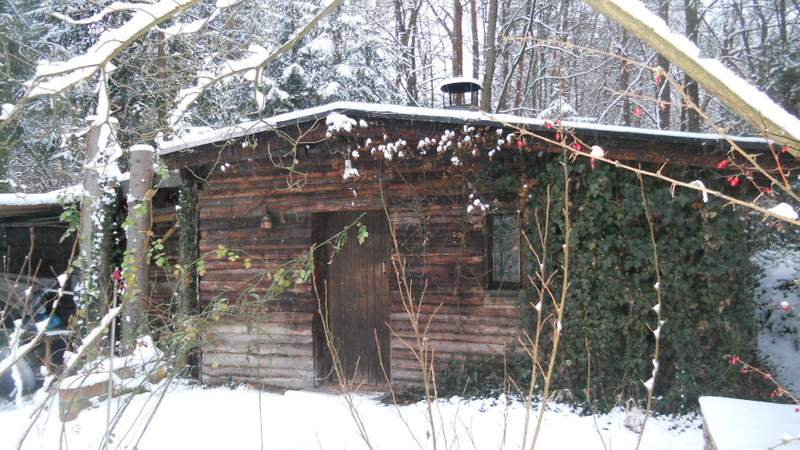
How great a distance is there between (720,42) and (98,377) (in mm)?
13226

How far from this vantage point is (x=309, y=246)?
736cm

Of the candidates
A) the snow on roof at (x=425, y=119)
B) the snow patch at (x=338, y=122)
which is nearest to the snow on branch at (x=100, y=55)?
the snow on roof at (x=425, y=119)

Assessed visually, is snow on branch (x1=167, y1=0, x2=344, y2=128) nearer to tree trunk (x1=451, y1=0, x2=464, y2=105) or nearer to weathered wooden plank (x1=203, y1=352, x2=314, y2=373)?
weathered wooden plank (x1=203, y1=352, x2=314, y2=373)

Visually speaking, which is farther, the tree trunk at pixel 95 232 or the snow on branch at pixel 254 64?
the tree trunk at pixel 95 232

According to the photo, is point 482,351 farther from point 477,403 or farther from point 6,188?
point 6,188

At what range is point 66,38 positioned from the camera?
1325 cm

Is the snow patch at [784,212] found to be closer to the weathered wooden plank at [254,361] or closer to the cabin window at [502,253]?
the cabin window at [502,253]

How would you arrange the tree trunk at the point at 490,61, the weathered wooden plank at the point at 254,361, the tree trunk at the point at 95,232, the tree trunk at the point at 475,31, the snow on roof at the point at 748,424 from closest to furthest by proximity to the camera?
1. the snow on roof at the point at 748,424
2. the weathered wooden plank at the point at 254,361
3. the tree trunk at the point at 95,232
4. the tree trunk at the point at 490,61
5. the tree trunk at the point at 475,31

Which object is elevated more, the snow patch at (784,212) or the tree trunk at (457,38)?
the tree trunk at (457,38)

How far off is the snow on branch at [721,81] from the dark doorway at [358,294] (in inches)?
215

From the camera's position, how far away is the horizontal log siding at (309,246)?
6.58 metres

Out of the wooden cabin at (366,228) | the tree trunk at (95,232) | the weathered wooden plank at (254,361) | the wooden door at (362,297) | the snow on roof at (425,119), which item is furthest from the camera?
the tree trunk at (95,232)

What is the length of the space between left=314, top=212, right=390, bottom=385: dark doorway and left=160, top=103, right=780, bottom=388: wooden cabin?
2cm

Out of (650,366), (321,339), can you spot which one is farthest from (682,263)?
(321,339)
